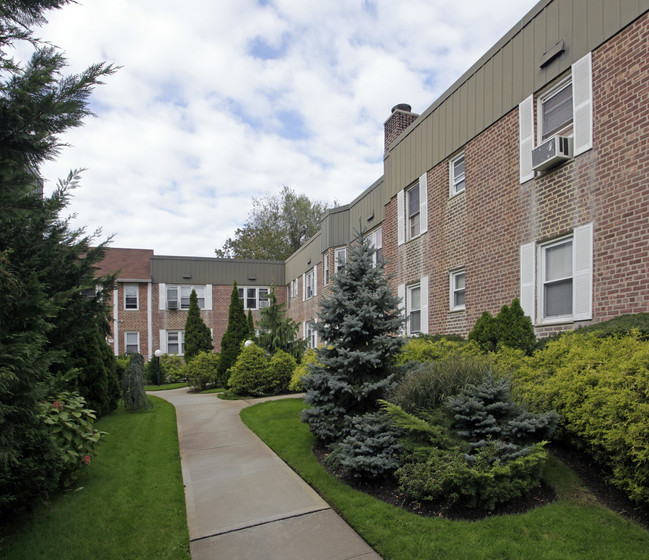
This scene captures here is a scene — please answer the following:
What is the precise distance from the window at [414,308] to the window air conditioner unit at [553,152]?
221 inches

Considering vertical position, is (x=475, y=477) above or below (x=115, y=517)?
above

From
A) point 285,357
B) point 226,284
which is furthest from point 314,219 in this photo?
point 285,357

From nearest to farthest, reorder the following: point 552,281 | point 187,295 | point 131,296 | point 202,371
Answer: point 552,281 → point 202,371 → point 131,296 → point 187,295

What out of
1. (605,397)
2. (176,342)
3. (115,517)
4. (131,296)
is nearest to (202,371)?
(176,342)

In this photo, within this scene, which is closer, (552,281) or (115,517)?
(115,517)

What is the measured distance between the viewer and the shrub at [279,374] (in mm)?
14133

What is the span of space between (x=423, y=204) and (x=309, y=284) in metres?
13.2

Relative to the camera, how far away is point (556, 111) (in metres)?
8.79

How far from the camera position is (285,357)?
14.7m

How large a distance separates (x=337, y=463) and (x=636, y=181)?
5.95 m

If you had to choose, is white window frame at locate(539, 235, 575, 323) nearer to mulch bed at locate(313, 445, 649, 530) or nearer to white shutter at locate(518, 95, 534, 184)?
white shutter at locate(518, 95, 534, 184)

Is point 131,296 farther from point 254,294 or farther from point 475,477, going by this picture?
point 475,477

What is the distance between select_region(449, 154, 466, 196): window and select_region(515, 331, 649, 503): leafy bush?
21.0 ft

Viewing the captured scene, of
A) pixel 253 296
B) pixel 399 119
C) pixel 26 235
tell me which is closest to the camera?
pixel 26 235
